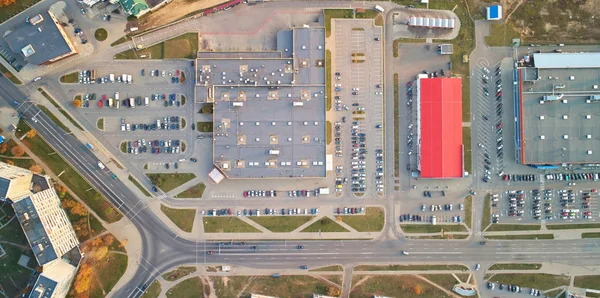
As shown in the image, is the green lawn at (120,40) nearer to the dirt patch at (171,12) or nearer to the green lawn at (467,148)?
the dirt patch at (171,12)

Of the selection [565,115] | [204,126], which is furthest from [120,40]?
[565,115]

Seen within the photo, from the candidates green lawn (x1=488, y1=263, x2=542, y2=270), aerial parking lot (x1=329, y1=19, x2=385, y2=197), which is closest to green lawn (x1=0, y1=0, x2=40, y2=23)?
aerial parking lot (x1=329, y1=19, x2=385, y2=197)

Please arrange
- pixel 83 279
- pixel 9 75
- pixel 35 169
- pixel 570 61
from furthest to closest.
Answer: pixel 9 75, pixel 570 61, pixel 35 169, pixel 83 279

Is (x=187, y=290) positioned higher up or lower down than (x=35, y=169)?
lower down

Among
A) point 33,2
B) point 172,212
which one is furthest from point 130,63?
point 172,212

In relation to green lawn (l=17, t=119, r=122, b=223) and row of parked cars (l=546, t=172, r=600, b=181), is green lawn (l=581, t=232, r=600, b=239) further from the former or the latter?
green lawn (l=17, t=119, r=122, b=223)

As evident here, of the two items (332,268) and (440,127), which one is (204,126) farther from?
(440,127)
